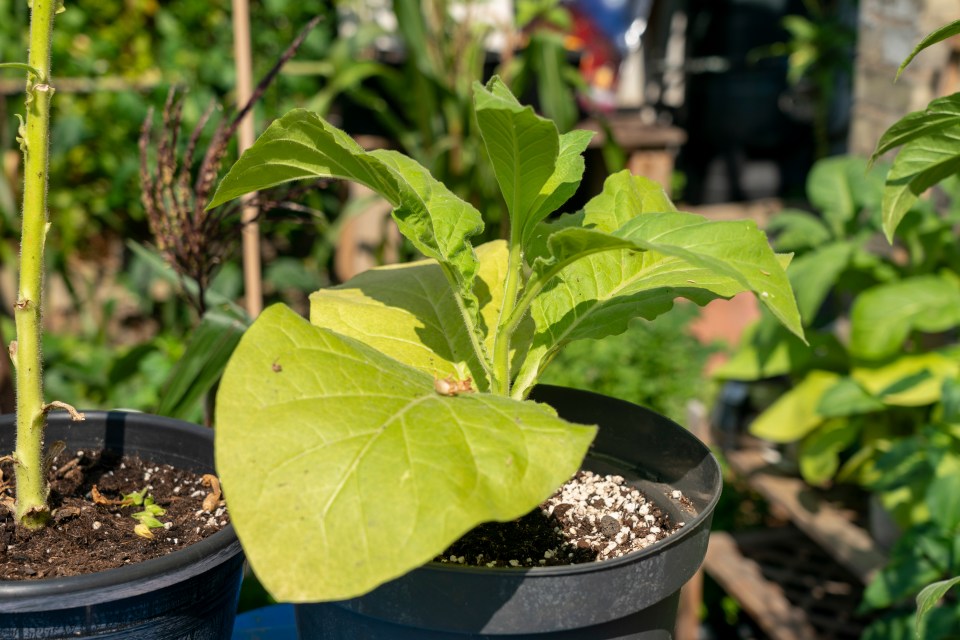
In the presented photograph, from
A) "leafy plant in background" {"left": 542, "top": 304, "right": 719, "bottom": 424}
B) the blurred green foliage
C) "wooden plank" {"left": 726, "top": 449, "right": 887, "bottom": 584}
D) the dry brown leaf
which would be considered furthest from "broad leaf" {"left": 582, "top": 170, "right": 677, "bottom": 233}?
the blurred green foliage

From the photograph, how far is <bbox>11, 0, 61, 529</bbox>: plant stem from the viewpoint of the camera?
2.48 ft

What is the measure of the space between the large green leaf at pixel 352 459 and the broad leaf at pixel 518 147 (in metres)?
0.19

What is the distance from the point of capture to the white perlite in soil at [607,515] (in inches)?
30.5

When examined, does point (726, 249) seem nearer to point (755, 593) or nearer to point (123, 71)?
point (755, 593)

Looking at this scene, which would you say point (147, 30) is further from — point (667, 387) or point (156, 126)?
point (667, 387)

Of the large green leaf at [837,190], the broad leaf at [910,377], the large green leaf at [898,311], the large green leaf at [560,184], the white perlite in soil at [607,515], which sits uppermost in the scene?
the large green leaf at [560,184]

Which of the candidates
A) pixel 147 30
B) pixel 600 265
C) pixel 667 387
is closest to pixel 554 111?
pixel 667 387

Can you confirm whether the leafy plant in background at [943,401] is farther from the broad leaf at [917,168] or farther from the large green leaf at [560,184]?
the large green leaf at [560,184]

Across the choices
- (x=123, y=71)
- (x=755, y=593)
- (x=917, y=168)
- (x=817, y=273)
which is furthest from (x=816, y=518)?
(x=123, y=71)

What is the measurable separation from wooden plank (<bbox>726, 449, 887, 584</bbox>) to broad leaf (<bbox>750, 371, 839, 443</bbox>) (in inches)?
5.3

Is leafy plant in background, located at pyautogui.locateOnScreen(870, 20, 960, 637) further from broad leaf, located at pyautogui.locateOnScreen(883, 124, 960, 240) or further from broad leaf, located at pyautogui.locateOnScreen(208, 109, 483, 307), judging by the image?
broad leaf, located at pyautogui.locateOnScreen(208, 109, 483, 307)

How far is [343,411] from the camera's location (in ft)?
2.08

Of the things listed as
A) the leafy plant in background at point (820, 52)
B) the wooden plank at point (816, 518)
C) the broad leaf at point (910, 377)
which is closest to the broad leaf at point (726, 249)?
the broad leaf at point (910, 377)

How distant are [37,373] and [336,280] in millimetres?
2832
